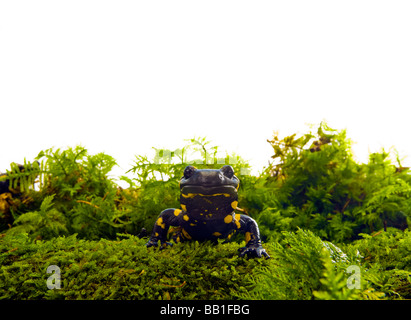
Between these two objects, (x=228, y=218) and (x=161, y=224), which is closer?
(x=228, y=218)

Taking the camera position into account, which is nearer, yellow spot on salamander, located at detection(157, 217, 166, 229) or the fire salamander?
the fire salamander

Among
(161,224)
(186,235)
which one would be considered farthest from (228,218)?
(161,224)

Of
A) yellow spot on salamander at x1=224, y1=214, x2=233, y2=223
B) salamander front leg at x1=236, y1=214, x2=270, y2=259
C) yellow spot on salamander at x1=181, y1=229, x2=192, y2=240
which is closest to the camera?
salamander front leg at x1=236, y1=214, x2=270, y2=259

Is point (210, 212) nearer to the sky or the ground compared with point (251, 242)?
nearer to the sky

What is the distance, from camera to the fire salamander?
252 cm

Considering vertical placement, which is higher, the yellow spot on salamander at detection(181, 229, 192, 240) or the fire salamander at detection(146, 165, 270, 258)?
the fire salamander at detection(146, 165, 270, 258)

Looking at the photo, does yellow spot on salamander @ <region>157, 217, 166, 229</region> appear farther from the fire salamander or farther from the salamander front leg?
the salamander front leg

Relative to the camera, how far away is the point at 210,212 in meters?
2.63

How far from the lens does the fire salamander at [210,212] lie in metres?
2.52

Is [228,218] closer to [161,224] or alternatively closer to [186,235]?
[186,235]

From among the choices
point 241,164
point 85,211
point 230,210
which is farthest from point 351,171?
point 85,211

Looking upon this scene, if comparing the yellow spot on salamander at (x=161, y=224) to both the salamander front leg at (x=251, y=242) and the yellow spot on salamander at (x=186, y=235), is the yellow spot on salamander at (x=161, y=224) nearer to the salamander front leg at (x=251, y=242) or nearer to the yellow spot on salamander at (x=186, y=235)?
the yellow spot on salamander at (x=186, y=235)

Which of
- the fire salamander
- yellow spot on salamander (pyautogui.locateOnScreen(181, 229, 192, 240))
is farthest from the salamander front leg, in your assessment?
yellow spot on salamander (pyautogui.locateOnScreen(181, 229, 192, 240))

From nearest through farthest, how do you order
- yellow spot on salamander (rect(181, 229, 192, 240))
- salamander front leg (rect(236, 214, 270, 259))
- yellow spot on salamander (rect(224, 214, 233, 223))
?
salamander front leg (rect(236, 214, 270, 259)), yellow spot on salamander (rect(224, 214, 233, 223)), yellow spot on salamander (rect(181, 229, 192, 240))
